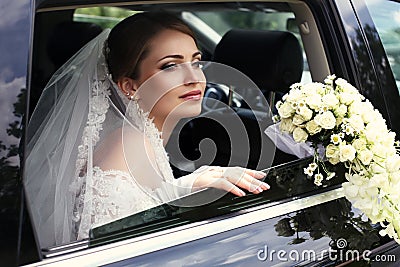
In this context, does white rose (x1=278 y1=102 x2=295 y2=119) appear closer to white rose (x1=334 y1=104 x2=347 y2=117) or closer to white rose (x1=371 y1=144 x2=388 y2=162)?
white rose (x1=334 y1=104 x2=347 y2=117)

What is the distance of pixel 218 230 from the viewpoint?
174 cm

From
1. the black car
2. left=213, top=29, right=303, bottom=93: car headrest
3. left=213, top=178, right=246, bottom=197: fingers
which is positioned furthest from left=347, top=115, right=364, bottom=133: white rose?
left=213, top=29, right=303, bottom=93: car headrest

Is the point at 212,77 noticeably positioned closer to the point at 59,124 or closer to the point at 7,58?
the point at 59,124

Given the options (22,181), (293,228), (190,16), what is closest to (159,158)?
(293,228)

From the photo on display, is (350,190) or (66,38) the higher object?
(66,38)

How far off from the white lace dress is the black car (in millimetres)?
124

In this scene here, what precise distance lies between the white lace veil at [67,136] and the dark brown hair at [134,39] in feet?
0.14

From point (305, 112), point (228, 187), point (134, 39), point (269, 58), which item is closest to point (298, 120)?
point (305, 112)

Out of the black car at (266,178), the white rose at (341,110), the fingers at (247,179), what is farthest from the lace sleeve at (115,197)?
the white rose at (341,110)

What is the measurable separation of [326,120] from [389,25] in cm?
63

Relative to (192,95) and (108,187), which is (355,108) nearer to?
(192,95)

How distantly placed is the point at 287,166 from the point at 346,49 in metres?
0.44

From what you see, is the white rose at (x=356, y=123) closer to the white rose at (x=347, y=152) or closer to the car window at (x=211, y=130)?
the white rose at (x=347, y=152)

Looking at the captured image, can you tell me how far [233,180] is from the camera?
1.95 meters
